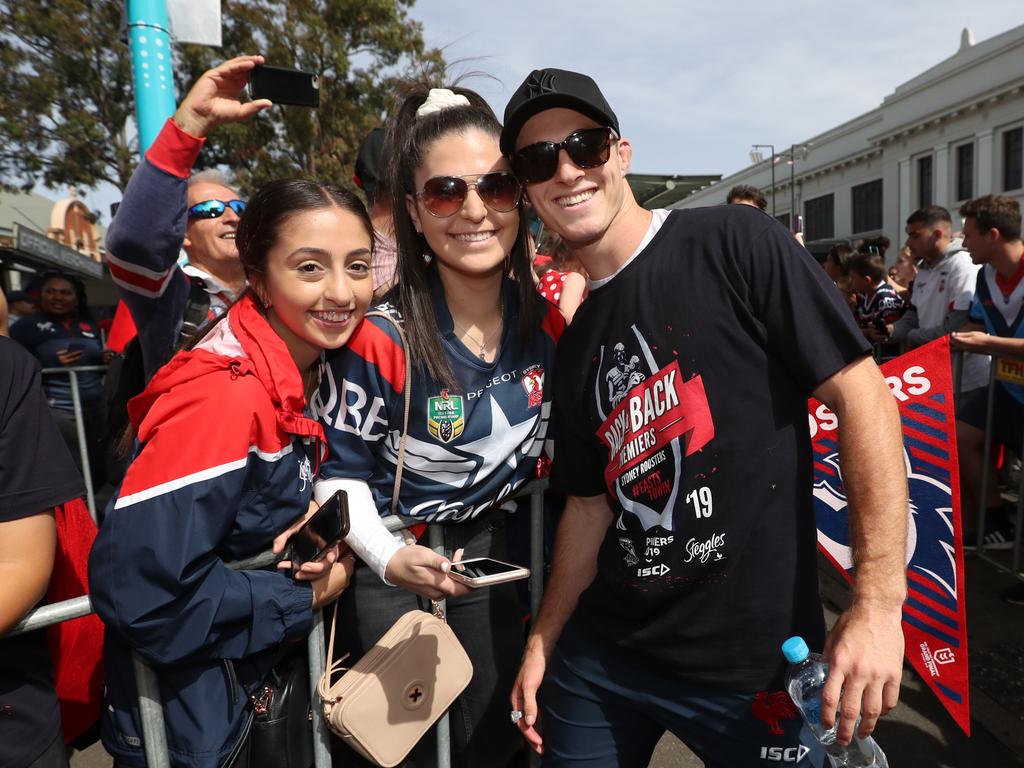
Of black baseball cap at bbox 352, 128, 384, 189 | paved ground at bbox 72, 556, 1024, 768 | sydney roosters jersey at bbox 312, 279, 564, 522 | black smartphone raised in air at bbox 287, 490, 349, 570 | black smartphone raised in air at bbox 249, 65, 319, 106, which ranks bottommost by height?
paved ground at bbox 72, 556, 1024, 768

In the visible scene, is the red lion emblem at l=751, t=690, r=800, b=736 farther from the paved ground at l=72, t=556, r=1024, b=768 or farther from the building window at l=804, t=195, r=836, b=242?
the building window at l=804, t=195, r=836, b=242

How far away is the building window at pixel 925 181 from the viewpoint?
119ft

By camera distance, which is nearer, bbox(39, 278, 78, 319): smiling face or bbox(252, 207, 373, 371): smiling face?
bbox(252, 207, 373, 371): smiling face

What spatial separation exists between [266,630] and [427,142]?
1370 mm

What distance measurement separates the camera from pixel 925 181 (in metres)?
36.9

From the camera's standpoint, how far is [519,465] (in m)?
2.04

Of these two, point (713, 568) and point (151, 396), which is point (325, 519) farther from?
point (713, 568)

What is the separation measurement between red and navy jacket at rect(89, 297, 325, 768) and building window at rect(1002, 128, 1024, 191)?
124ft

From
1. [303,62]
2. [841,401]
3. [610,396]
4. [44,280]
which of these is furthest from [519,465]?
[303,62]

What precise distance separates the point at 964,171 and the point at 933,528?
3966 cm

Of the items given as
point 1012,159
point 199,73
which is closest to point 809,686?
point 199,73

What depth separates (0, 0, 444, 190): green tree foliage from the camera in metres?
13.5

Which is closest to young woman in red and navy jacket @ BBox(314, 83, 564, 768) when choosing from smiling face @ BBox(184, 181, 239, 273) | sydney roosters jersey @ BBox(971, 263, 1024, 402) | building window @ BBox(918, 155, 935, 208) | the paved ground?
smiling face @ BBox(184, 181, 239, 273)

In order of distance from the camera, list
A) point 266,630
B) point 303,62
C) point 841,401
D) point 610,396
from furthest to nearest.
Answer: point 303,62
point 610,396
point 266,630
point 841,401
